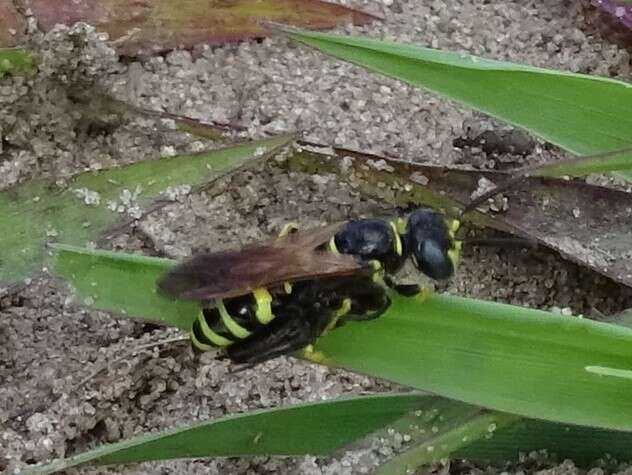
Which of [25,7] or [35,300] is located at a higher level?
[25,7]

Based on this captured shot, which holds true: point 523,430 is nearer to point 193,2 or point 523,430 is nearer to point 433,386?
point 433,386

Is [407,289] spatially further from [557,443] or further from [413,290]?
[557,443]

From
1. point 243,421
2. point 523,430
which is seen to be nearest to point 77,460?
point 243,421

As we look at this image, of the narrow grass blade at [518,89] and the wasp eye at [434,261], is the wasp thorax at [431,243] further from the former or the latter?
the narrow grass blade at [518,89]

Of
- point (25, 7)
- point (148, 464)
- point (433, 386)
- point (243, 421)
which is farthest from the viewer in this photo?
point (25, 7)

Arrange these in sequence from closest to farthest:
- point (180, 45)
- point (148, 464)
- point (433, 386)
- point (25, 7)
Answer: point (433, 386) < point (148, 464) < point (25, 7) < point (180, 45)

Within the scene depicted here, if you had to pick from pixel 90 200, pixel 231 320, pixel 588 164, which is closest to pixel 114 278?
pixel 231 320
